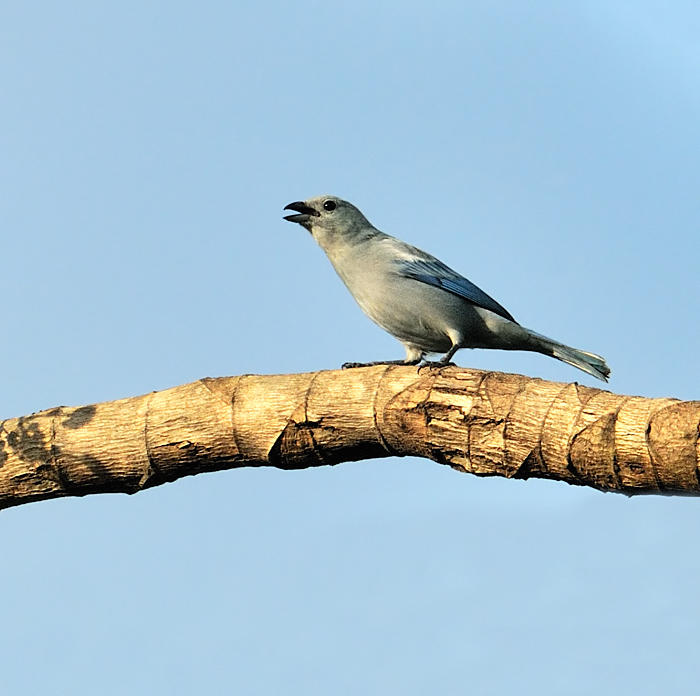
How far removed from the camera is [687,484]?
526 centimetres

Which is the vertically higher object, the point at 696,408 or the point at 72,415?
the point at 72,415

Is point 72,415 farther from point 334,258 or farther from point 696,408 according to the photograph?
point 696,408

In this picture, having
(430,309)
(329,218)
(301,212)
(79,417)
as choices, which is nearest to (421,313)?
→ (430,309)

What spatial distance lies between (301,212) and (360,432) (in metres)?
3.48

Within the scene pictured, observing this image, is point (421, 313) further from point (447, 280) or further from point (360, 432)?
point (360, 432)

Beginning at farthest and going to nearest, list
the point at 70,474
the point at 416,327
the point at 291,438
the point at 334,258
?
1. the point at 334,258
2. the point at 416,327
3. the point at 70,474
4. the point at 291,438

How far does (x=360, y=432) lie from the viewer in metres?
6.23

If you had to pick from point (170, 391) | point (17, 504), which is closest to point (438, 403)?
point (170, 391)

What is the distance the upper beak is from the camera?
916 cm

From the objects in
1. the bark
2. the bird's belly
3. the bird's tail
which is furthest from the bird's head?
the bark

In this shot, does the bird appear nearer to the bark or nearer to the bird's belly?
the bird's belly

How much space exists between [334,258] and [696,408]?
4.29m

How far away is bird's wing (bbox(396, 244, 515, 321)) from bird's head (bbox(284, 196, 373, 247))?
653 mm

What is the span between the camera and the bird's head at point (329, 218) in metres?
9.07
